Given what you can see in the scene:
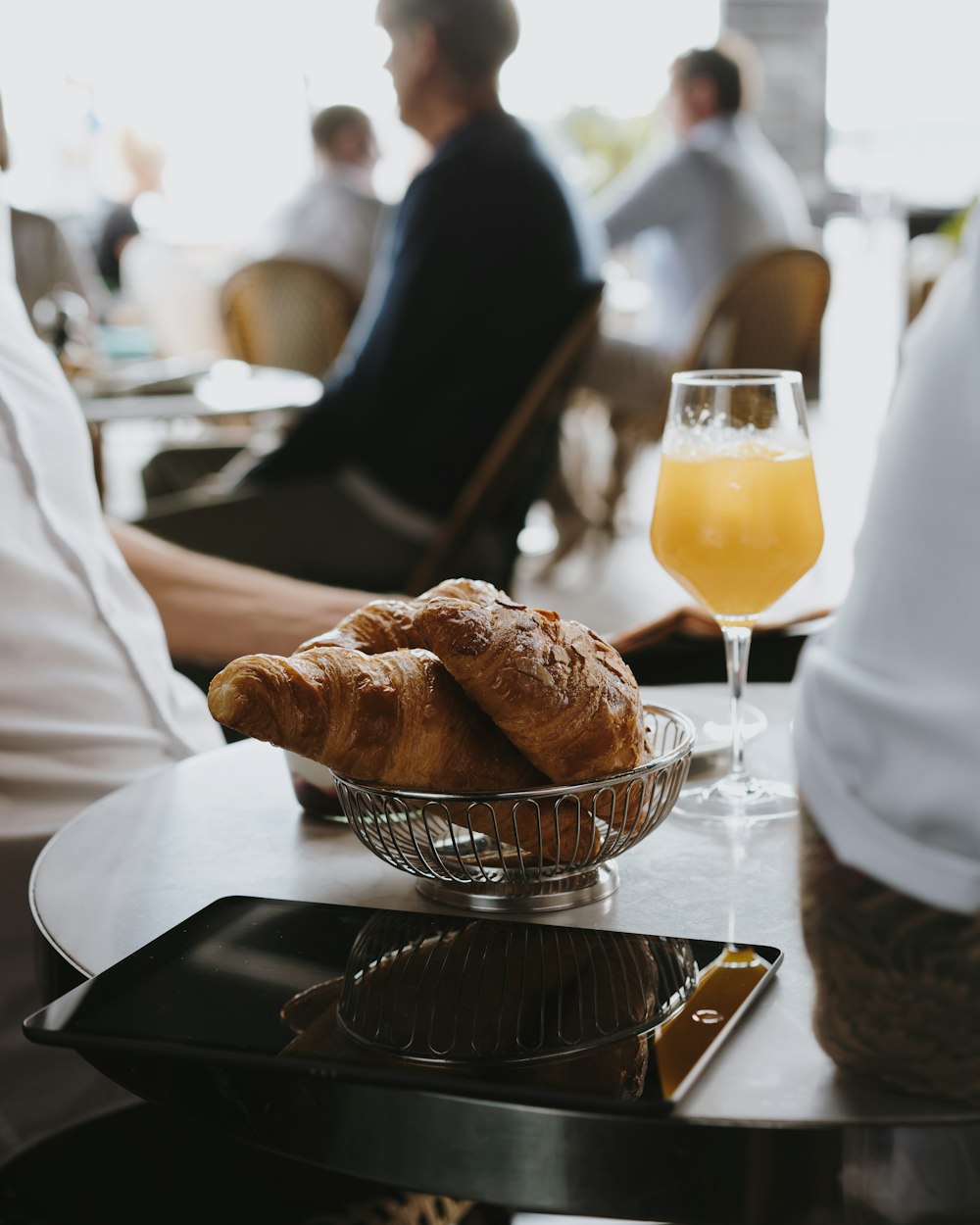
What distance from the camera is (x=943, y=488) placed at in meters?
0.44

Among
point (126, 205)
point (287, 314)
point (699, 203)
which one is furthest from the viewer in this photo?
point (126, 205)

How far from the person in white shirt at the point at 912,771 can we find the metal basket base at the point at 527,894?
0.67ft

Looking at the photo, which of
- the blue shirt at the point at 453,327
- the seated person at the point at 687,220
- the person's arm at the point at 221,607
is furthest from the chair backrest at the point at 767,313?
the person's arm at the point at 221,607

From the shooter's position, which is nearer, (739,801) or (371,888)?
(371,888)

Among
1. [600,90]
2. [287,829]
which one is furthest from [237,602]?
[600,90]

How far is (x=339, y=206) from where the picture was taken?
5812 mm

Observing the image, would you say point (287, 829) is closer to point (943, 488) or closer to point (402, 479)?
point (943, 488)

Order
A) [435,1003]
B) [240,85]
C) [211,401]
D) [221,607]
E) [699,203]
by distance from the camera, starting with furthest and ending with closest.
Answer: [240,85] → [699,203] → [211,401] → [221,607] → [435,1003]

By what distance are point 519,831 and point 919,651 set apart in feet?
0.91

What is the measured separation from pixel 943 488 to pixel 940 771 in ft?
0.30

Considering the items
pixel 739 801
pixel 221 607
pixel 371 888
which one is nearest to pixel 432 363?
pixel 221 607

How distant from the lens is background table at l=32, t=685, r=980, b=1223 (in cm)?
50

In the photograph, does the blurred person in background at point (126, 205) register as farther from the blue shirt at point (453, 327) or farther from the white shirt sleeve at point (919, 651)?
the white shirt sleeve at point (919, 651)

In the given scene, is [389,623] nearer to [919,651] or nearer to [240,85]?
[919,651]
